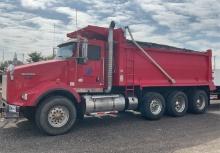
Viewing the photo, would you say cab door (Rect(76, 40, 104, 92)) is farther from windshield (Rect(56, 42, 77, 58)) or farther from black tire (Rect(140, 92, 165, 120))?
black tire (Rect(140, 92, 165, 120))

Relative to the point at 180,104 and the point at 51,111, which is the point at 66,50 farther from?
the point at 180,104

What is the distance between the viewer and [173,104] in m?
12.0

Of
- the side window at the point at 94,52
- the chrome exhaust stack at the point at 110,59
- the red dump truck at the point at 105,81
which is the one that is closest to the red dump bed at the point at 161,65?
→ the red dump truck at the point at 105,81

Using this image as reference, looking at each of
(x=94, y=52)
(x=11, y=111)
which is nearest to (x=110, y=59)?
(x=94, y=52)

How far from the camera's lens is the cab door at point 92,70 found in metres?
9.66

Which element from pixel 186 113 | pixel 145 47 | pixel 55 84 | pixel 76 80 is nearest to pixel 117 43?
pixel 145 47

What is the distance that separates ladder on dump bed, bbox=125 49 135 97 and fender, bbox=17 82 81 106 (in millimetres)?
2273

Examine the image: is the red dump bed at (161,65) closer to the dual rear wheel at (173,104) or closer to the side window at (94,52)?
the dual rear wheel at (173,104)

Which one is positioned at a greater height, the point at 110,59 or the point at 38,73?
the point at 110,59

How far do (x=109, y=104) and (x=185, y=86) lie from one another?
4164mm

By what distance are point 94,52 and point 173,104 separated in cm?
409

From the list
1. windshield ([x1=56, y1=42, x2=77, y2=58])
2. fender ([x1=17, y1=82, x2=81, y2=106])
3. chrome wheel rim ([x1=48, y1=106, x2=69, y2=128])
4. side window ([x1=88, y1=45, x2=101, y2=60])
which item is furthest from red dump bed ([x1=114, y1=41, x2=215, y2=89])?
chrome wheel rim ([x1=48, y1=106, x2=69, y2=128])

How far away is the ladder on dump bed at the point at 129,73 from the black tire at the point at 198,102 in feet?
11.0

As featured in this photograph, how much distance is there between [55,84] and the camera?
8.78m
